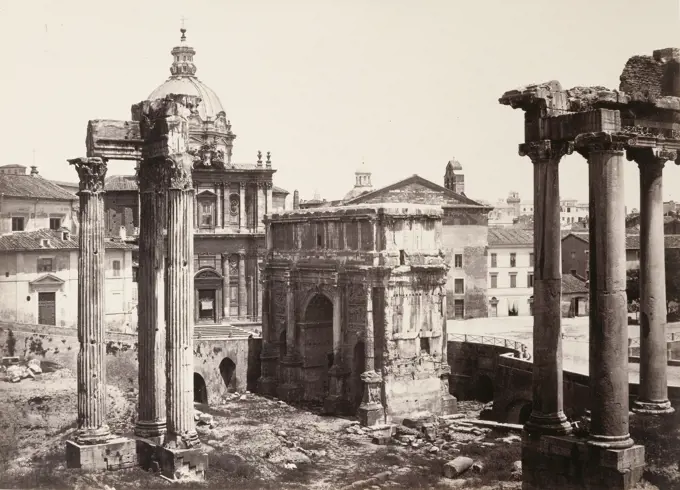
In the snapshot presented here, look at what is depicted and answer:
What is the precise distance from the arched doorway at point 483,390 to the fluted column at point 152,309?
25275 millimetres

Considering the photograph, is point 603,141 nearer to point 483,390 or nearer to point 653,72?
point 653,72

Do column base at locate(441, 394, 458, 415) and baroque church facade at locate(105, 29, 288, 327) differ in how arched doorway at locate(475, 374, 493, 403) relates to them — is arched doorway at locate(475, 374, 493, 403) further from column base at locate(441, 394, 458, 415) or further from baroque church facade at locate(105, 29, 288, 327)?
baroque church facade at locate(105, 29, 288, 327)

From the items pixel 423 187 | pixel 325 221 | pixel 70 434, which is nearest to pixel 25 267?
pixel 325 221

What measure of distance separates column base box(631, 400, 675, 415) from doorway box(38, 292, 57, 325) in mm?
32033

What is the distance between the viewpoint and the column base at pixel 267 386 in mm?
44438

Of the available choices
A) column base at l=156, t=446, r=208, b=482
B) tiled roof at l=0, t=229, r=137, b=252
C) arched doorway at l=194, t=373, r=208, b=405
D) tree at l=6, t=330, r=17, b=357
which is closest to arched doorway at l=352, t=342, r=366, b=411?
arched doorway at l=194, t=373, r=208, b=405

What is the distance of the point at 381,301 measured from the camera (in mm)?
37875

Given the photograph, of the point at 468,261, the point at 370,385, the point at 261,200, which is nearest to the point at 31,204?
the point at 261,200

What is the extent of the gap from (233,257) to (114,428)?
3043 centimetres

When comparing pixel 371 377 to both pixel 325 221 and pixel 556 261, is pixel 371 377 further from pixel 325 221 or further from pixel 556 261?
pixel 556 261

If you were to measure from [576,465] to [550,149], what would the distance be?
19.4 feet

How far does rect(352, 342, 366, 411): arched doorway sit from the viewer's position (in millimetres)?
39750

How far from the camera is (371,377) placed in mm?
37594

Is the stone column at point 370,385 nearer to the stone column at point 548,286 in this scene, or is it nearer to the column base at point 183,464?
the column base at point 183,464
